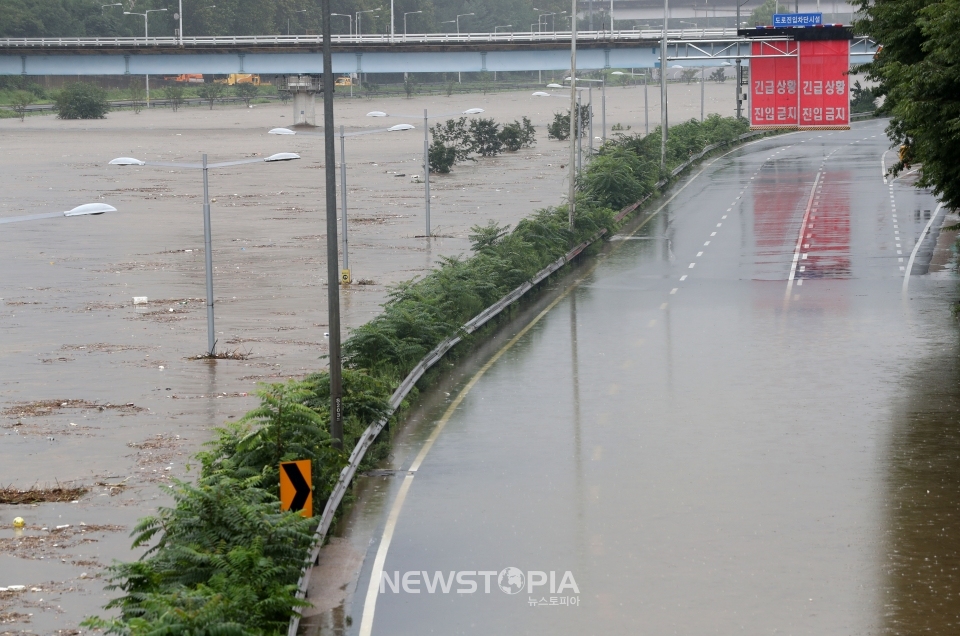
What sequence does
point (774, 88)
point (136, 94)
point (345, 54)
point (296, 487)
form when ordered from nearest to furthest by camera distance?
point (296, 487)
point (774, 88)
point (345, 54)
point (136, 94)

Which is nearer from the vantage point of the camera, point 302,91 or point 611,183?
point 611,183

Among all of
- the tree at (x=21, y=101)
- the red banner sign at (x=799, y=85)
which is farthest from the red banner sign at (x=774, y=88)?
the tree at (x=21, y=101)


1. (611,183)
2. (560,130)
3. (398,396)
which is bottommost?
(398,396)

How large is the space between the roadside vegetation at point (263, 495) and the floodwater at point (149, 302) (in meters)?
1.26

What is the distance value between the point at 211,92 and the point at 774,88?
5010 inches

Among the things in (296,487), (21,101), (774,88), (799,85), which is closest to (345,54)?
(21,101)

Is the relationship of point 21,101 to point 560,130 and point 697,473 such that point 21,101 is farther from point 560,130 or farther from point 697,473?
point 697,473

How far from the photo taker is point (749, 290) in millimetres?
40312

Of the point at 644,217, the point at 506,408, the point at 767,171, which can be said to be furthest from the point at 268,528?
the point at 767,171

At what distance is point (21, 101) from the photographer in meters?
157

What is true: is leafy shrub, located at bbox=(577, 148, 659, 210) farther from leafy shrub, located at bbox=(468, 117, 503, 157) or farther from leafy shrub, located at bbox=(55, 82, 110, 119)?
leafy shrub, located at bbox=(55, 82, 110, 119)

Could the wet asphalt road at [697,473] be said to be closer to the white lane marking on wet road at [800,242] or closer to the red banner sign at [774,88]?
the white lane marking on wet road at [800,242]

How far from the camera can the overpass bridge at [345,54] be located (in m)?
111

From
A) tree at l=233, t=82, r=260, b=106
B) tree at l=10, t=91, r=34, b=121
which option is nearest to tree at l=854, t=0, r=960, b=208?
tree at l=10, t=91, r=34, b=121
